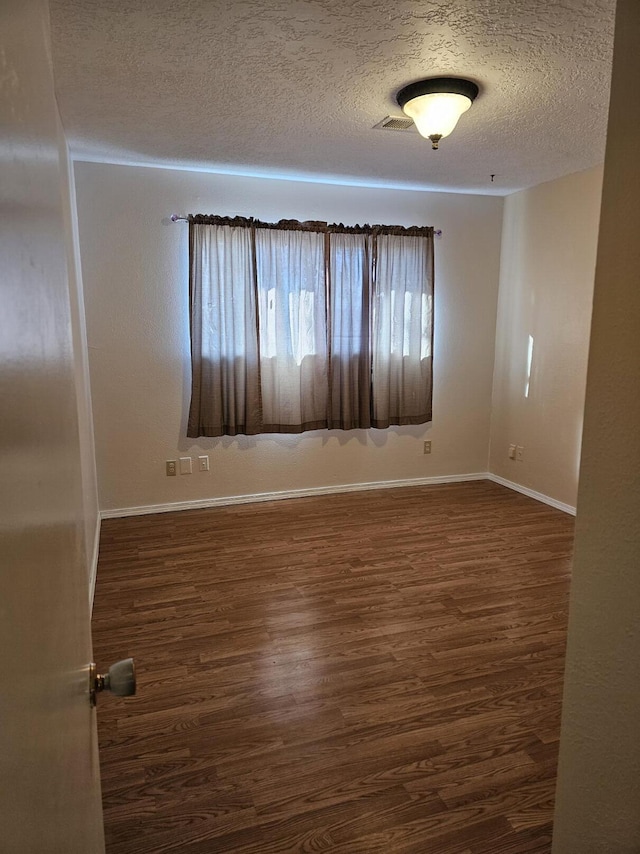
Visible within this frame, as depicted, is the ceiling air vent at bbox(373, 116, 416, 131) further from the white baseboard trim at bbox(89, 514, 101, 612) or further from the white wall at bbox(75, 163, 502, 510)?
the white baseboard trim at bbox(89, 514, 101, 612)

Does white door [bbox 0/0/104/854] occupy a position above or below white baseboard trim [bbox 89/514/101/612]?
above

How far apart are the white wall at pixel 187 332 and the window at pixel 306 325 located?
0.49 feet

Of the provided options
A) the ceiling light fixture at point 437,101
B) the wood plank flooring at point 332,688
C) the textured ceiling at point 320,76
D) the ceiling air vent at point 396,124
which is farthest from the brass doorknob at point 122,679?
the ceiling air vent at point 396,124

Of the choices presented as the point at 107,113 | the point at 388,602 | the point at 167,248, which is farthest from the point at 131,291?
the point at 388,602

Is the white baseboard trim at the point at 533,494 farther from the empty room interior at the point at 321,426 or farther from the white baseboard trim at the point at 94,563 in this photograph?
the white baseboard trim at the point at 94,563

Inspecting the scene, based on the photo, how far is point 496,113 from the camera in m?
2.87

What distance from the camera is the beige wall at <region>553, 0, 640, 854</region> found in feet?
3.01

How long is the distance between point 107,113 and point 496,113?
2.02 m

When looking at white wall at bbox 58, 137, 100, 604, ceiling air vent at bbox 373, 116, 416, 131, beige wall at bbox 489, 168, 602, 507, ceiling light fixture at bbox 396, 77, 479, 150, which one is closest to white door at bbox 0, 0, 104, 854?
ceiling light fixture at bbox 396, 77, 479, 150

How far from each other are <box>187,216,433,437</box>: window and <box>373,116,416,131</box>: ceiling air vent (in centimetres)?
130

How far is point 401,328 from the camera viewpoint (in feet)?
15.2

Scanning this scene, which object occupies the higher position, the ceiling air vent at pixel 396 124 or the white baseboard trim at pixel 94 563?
the ceiling air vent at pixel 396 124

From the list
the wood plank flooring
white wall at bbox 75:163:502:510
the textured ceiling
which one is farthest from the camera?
white wall at bbox 75:163:502:510

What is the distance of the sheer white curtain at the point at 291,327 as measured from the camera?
13.9ft
